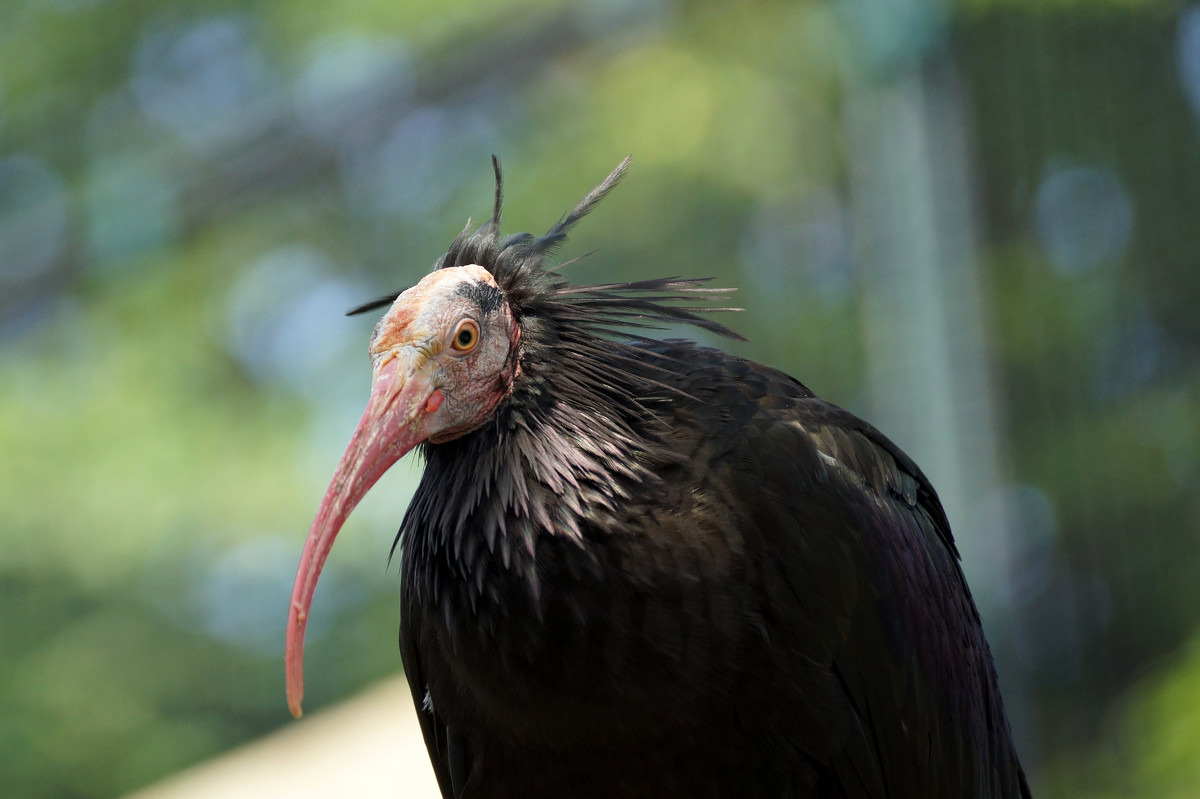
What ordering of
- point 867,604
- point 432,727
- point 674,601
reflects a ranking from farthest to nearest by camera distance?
point 432,727 → point 867,604 → point 674,601

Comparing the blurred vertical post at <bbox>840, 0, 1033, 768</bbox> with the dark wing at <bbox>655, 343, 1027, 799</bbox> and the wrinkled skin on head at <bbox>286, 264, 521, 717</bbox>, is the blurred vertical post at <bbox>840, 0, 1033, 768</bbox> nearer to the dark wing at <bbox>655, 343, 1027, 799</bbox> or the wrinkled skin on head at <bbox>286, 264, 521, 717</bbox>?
the dark wing at <bbox>655, 343, 1027, 799</bbox>

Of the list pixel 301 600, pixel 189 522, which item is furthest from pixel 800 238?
pixel 301 600

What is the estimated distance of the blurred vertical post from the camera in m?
6.09

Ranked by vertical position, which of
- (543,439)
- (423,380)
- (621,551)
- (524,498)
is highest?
(423,380)

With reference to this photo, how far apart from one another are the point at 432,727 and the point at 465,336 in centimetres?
110

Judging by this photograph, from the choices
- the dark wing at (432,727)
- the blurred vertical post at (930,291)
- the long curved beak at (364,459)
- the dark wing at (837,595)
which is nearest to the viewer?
the long curved beak at (364,459)

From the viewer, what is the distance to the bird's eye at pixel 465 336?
98.1 inches

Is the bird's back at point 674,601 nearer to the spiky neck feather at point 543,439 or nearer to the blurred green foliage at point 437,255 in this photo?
the spiky neck feather at point 543,439

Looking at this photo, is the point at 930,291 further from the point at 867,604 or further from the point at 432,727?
the point at 432,727

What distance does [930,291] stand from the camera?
632 centimetres

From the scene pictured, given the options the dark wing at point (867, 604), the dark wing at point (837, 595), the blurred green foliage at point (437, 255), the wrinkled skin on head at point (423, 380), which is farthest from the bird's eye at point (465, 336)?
the blurred green foliage at point (437, 255)

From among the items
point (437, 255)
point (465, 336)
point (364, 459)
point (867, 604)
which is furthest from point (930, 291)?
point (364, 459)

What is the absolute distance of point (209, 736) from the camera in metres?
7.70

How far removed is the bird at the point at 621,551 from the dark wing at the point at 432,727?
3.5 inches
